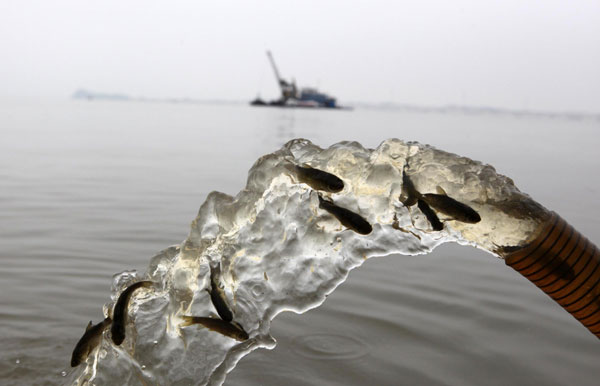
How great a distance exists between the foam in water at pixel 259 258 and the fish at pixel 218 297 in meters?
0.05

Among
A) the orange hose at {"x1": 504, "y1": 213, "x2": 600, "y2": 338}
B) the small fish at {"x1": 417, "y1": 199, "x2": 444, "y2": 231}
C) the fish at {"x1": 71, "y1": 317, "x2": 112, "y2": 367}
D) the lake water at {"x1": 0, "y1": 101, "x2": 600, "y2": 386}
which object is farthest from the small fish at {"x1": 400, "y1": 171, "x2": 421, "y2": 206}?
the fish at {"x1": 71, "y1": 317, "x2": 112, "y2": 367}

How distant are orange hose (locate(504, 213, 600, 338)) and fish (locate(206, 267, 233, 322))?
163 centimetres

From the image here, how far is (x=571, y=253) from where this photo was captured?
280cm

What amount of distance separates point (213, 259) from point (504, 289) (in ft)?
12.1

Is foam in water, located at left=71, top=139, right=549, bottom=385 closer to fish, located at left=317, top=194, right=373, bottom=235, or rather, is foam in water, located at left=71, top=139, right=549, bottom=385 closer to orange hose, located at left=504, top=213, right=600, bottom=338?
fish, located at left=317, top=194, right=373, bottom=235

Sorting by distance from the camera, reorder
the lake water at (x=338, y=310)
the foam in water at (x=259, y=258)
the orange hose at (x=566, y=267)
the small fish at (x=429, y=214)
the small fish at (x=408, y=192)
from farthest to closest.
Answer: the lake water at (x=338, y=310) → the foam in water at (x=259, y=258) → the small fish at (x=408, y=192) → the small fish at (x=429, y=214) → the orange hose at (x=566, y=267)

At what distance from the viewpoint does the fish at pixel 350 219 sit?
3.21 m

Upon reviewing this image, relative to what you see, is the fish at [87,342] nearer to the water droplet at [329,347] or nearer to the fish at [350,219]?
the fish at [350,219]

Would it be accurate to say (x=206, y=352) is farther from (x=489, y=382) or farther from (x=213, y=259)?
(x=489, y=382)

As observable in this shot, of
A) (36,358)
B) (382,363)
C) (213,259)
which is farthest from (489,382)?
(36,358)

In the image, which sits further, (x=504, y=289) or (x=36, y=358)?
(x=504, y=289)

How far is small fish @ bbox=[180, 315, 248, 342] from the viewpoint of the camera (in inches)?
140

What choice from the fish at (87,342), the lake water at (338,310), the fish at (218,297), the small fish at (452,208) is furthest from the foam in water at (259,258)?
the small fish at (452,208)

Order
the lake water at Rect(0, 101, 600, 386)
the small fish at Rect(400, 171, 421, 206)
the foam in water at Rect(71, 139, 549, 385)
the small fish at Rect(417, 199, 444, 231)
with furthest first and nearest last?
the lake water at Rect(0, 101, 600, 386) < the foam in water at Rect(71, 139, 549, 385) < the small fish at Rect(400, 171, 421, 206) < the small fish at Rect(417, 199, 444, 231)
